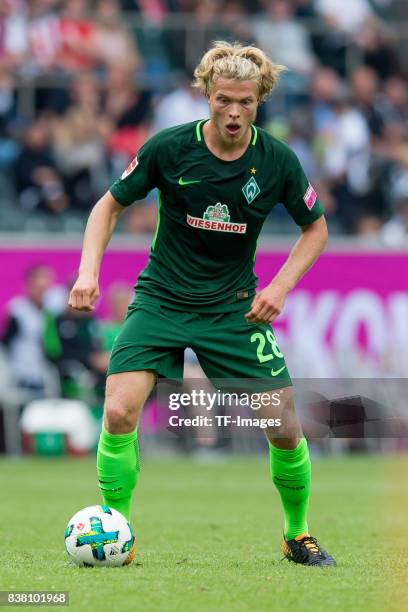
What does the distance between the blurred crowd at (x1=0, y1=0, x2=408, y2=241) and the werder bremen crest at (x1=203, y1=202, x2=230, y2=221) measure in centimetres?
941

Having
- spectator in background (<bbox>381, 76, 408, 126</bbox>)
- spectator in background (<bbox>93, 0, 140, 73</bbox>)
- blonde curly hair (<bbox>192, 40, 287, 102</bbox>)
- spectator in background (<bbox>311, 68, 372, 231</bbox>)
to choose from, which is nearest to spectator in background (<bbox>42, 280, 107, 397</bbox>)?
spectator in background (<bbox>93, 0, 140, 73</bbox>)

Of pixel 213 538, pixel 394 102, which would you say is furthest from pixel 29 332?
pixel 213 538

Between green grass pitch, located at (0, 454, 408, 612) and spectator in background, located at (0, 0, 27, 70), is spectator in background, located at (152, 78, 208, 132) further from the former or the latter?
green grass pitch, located at (0, 454, 408, 612)

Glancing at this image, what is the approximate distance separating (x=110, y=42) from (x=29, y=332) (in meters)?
4.62

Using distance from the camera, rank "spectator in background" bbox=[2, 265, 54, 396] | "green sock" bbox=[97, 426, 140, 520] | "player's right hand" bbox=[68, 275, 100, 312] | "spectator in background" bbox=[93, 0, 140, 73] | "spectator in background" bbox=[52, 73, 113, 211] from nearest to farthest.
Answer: "player's right hand" bbox=[68, 275, 100, 312]
"green sock" bbox=[97, 426, 140, 520]
"spectator in background" bbox=[2, 265, 54, 396]
"spectator in background" bbox=[52, 73, 113, 211]
"spectator in background" bbox=[93, 0, 140, 73]

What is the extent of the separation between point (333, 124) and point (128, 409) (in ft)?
41.2

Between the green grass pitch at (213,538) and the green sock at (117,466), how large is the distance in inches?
14.6

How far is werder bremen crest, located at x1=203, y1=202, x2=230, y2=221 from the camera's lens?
663cm

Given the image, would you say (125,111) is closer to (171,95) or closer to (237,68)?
(171,95)

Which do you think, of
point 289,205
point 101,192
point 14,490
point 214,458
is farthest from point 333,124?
point 289,205

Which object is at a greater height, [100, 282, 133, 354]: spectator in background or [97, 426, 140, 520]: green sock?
[100, 282, 133, 354]: spectator in background

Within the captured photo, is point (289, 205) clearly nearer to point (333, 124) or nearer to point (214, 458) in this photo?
point (214, 458)

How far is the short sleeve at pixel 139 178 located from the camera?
665 centimetres

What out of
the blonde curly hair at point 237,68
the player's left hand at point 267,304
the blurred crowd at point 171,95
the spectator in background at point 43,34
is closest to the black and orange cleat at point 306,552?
the player's left hand at point 267,304
